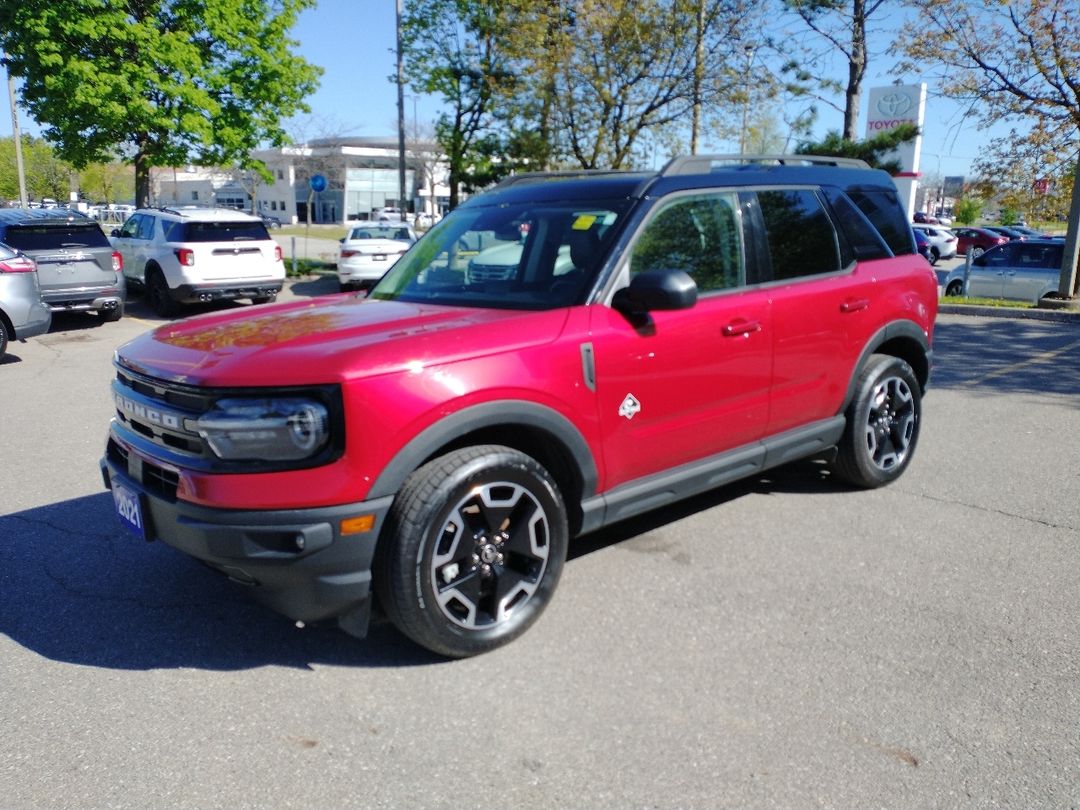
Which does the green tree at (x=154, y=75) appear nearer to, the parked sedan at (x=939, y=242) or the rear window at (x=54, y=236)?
the rear window at (x=54, y=236)

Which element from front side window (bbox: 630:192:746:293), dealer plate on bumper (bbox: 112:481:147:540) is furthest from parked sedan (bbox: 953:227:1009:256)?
dealer plate on bumper (bbox: 112:481:147:540)

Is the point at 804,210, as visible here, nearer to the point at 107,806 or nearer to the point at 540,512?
the point at 540,512

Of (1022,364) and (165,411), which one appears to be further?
(1022,364)

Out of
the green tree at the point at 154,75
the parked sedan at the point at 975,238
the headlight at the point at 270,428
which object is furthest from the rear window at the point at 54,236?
the parked sedan at the point at 975,238

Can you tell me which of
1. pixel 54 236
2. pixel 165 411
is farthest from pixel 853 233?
pixel 54 236

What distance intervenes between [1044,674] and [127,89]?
16.8 meters

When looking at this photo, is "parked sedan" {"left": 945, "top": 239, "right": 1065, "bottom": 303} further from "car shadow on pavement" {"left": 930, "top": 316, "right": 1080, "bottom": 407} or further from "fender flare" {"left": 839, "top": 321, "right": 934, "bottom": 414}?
"fender flare" {"left": 839, "top": 321, "right": 934, "bottom": 414}

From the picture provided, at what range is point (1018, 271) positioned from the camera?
1584 cm

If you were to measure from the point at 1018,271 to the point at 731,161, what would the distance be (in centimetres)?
1366

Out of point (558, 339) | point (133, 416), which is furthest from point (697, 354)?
point (133, 416)

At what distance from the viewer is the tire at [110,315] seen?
43.6 feet

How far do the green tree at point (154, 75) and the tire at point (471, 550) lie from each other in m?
15.2

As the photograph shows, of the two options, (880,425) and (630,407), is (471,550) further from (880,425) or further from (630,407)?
(880,425)

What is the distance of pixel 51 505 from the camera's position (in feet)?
16.8
